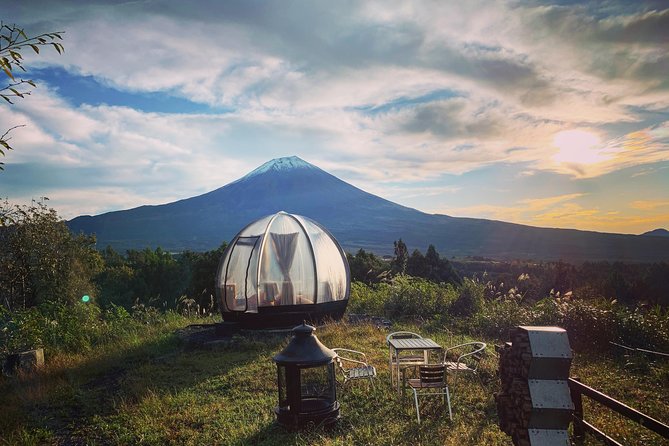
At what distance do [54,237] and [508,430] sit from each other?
1650 centimetres

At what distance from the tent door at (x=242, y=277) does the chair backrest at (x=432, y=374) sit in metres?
6.25

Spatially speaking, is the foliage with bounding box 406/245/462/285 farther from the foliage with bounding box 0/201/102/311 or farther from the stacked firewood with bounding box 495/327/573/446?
the stacked firewood with bounding box 495/327/573/446

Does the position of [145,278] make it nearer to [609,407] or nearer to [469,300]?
[469,300]

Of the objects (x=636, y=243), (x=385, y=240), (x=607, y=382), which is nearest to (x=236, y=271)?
(x=607, y=382)

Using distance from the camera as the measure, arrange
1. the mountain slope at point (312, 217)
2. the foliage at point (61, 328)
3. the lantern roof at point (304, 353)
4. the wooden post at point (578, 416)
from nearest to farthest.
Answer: the wooden post at point (578, 416) → the lantern roof at point (304, 353) → the foliage at point (61, 328) → the mountain slope at point (312, 217)

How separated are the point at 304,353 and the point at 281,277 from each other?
595 centimetres

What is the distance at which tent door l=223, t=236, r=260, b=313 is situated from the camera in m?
11.8

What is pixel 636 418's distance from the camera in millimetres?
3670

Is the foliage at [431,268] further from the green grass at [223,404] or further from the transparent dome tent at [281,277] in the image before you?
the green grass at [223,404]

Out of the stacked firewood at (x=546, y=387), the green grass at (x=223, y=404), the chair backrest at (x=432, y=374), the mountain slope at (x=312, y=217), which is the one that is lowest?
the green grass at (x=223, y=404)

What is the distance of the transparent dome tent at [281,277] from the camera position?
11.6 meters

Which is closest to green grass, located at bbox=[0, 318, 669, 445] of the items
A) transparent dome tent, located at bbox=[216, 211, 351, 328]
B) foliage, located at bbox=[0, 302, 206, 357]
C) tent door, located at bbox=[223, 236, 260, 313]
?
foliage, located at bbox=[0, 302, 206, 357]

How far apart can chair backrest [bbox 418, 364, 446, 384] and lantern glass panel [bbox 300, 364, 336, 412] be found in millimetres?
1174

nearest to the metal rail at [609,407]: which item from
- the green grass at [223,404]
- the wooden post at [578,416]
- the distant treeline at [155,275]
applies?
the wooden post at [578,416]
